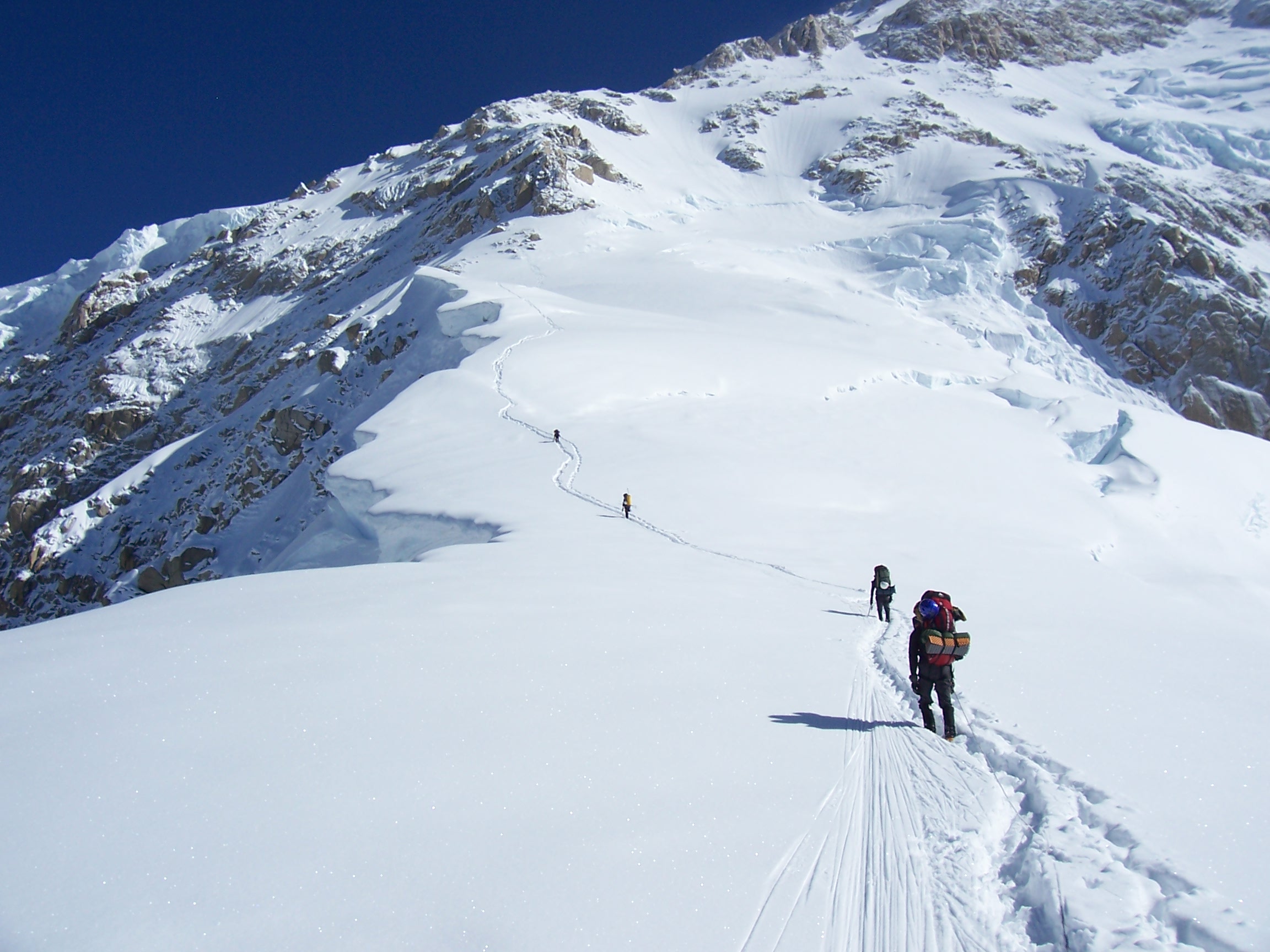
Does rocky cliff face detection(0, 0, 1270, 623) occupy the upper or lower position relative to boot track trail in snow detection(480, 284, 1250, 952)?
upper

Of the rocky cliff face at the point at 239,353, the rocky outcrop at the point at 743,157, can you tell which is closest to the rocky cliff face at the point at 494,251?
the rocky cliff face at the point at 239,353

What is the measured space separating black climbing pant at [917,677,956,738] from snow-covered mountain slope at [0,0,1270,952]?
174 millimetres

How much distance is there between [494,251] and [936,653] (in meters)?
58.6

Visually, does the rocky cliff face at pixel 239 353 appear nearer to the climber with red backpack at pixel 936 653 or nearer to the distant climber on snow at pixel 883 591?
the distant climber on snow at pixel 883 591

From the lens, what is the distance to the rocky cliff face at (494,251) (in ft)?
156

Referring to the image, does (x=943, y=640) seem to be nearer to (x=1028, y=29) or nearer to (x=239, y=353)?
(x=239, y=353)

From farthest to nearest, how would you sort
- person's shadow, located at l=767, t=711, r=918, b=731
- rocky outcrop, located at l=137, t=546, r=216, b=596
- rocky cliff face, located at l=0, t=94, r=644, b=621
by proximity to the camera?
1. rocky outcrop, located at l=137, t=546, r=216, b=596
2. rocky cliff face, located at l=0, t=94, r=644, b=621
3. person's shadow, located at l=767, t=711, r=918, b=731

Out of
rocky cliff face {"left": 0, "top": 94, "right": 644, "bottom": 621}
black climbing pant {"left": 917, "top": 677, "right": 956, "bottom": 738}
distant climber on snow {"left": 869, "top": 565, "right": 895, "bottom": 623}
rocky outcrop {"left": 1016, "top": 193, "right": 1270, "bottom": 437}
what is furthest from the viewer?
rocky outcrop {"left": 1016, "top": 193, "right": 1270, "bottom": 437}

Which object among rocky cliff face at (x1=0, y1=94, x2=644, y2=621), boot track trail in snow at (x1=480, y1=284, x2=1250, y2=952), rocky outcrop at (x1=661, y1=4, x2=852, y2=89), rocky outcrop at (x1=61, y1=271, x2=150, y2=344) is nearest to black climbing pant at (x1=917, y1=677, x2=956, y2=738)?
boot track trail in snow at (x1=480, y1=284, x2=1250, y2=952)

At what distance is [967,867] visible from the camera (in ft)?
12.3

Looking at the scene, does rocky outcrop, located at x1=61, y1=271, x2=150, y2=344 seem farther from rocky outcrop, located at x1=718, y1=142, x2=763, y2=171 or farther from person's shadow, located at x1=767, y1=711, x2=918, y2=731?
person's shadow, located at x1=767, y1=711, x2=918, y2=731

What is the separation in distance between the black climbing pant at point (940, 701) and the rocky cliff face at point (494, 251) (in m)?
16.0

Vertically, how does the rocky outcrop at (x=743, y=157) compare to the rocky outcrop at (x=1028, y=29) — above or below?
below

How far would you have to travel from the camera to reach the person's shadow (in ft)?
17.1
